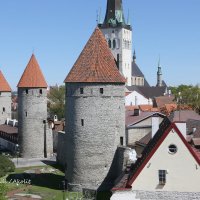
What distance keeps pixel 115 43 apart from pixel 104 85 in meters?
79.6

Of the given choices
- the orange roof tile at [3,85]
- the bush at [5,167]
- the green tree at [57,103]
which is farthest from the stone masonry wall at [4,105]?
the bush at [5,167]

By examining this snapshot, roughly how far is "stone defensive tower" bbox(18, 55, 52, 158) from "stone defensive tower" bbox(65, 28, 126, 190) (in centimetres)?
1721

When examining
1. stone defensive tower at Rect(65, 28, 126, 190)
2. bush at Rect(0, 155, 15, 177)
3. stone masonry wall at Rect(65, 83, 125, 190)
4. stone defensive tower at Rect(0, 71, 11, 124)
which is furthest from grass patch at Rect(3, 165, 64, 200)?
stone defensive tower at Rect(0, 71, 11, 124)

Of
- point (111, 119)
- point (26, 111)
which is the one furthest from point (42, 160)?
point (111, 119)

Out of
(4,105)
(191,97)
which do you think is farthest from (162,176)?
(191,97)

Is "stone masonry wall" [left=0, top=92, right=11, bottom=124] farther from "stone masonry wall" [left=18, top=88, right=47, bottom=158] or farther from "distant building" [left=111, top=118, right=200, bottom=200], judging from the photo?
"distant building" [left=111, top=118, right=200, bottom=200]

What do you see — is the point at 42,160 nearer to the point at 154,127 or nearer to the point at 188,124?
the point at 188,124

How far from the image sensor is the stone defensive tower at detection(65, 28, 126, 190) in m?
33.1

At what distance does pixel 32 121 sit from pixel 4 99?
14.0 metres

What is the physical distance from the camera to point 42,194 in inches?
1316

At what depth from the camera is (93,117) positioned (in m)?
33.0

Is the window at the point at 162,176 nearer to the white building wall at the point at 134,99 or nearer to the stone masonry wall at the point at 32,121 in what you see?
the stone masonry wall at the point at 32,121

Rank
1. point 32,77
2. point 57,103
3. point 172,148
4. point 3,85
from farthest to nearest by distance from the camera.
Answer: point 57,103
point 3,85
point 32,77
point 172,148

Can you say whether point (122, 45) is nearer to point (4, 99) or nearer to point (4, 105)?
point (4, 105)
